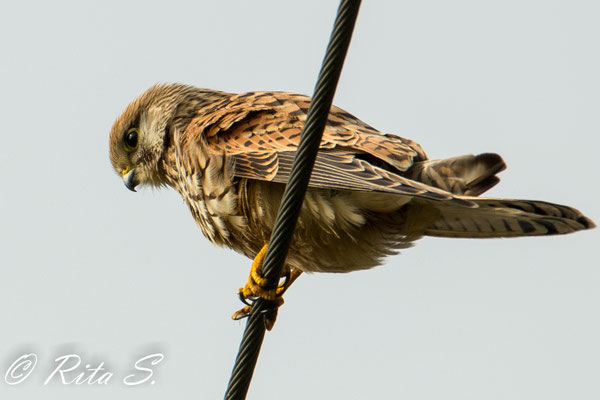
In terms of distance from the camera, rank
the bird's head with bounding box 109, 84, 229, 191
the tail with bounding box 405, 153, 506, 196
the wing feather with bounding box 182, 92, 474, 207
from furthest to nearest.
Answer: the bird's head with bounding box 109, 84, 229, 191, the tail with bounding box 405, 153, 506, 196, the wing feather with bounding box 182, 92, 474, 207

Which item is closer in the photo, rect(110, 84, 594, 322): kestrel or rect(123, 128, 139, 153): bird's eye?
rect(110, 84, 594, 322): kestrel

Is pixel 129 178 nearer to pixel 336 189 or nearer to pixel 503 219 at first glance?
pixel 336 189

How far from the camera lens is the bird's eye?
531cm

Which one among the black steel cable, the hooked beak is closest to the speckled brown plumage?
the hooked beak

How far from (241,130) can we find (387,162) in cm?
90

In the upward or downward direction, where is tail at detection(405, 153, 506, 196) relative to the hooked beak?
upward

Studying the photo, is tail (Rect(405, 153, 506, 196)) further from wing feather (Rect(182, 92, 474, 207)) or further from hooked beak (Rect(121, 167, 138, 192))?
hooked beak (Rect(121, 167, 138, 192))

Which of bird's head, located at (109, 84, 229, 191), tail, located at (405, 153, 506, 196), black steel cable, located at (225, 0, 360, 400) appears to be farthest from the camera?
bird's head, located at (109, 84, 229, 191)

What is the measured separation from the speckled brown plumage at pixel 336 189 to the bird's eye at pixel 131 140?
0.57 m

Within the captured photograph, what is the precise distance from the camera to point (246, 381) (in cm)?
302

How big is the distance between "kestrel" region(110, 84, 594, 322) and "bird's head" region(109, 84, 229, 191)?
0.77ft

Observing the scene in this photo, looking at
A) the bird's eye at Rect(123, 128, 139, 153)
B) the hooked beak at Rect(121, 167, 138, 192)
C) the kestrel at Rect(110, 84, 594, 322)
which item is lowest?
the hooked beak at Rect(121, 167, 138, 192)

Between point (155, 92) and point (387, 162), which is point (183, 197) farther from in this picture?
point (387, 162)

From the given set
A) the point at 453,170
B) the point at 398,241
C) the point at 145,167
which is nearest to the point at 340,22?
the point at 453,170
